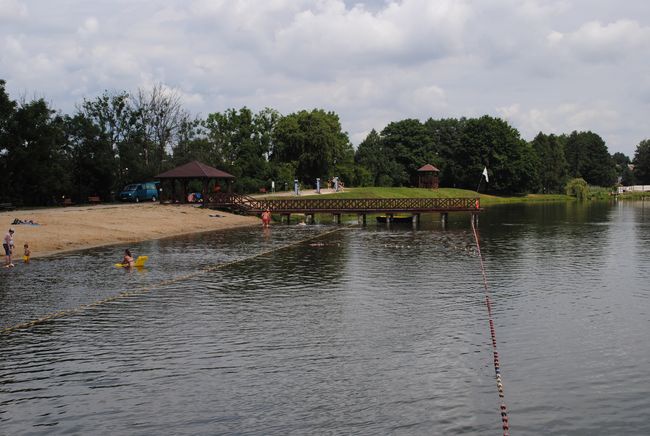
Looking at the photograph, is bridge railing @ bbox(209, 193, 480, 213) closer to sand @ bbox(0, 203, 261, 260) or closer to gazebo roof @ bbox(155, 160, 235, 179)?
sand @ bbox(0, 203, 261, 260)

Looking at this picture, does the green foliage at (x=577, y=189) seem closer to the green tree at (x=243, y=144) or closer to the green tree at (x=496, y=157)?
the green tree at (x=496, y=157)

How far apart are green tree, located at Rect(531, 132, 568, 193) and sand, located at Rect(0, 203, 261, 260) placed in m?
110

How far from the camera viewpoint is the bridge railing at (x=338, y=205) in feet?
239

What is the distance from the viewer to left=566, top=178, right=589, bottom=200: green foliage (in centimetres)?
15875

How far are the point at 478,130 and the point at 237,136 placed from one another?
64.8 metres

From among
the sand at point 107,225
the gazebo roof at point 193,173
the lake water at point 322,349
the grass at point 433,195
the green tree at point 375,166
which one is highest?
the green tree at point 375,166

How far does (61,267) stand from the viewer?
34.7 metres

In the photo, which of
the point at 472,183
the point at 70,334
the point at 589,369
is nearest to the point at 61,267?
the point at 70,334

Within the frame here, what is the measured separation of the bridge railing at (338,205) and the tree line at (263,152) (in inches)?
718

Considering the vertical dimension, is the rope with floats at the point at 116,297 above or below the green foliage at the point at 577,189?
below

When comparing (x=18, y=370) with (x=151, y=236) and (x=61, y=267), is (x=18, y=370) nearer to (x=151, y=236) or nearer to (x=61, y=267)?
(x=61, y=267)

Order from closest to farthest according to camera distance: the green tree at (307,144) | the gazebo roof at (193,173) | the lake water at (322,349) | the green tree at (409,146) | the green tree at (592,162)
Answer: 1. the lake water at (322,349)
2. the gazebo roof at (193,173)
3. the green tree at (307,144)
4. the green tree at (409,146)
5. the green tree at (592,162)

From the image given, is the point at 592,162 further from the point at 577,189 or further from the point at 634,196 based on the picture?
the point at 577,189

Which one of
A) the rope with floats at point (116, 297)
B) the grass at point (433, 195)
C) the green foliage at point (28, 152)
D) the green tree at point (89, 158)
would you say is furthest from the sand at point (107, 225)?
the grass at point (433, 195)
